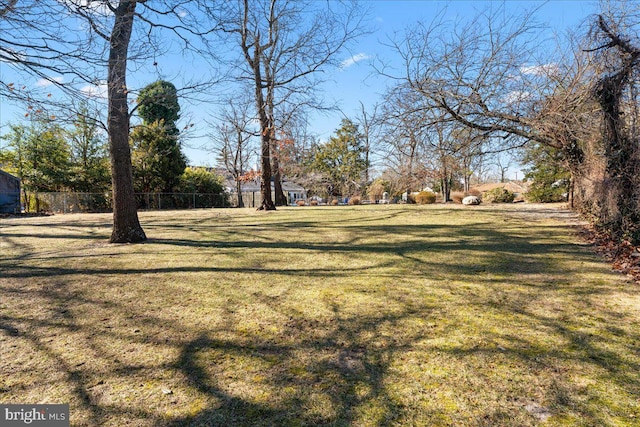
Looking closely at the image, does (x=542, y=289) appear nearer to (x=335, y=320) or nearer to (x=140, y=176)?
(x=335, y=320)

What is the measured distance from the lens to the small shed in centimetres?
1738

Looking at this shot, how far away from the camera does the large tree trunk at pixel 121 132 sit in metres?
5.63

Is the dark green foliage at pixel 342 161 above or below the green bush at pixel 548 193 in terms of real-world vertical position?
above

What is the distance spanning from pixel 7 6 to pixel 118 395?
4.74m

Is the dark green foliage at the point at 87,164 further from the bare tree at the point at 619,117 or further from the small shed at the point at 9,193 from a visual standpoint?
the bare tree at the point at 619,117

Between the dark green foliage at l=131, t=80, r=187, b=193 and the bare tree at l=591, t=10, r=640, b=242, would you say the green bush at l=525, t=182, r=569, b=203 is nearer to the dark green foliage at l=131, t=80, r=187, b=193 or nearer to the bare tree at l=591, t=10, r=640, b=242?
the bare tree at l=591, t=10, r=640, b=242

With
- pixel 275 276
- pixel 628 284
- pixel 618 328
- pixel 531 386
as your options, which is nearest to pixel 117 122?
pixel 275 276

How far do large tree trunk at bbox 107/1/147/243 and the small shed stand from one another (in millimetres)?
16119

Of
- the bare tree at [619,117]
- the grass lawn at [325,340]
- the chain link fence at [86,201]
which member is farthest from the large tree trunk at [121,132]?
the chain link fence at [86,201]

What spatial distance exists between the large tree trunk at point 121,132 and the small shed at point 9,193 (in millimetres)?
16119

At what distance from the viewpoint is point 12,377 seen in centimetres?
218

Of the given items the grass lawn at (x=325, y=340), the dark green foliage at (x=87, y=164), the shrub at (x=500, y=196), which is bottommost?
Result: the grass lawn at (x=325, y=340)

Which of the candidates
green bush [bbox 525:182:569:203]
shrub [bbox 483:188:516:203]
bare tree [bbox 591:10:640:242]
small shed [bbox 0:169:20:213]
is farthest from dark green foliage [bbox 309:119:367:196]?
bare tree [bbox 591:10:640:242]

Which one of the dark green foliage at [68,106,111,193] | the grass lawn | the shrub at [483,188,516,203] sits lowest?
the grass lawn
